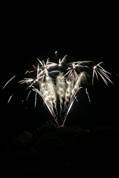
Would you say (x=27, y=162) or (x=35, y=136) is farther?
(x=35, y=136)

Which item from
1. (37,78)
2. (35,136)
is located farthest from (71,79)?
(35,136)

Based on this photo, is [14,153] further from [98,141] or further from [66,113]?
[66,113]

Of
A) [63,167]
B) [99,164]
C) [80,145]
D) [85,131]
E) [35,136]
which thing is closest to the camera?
[99,164]

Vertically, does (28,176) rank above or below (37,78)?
below

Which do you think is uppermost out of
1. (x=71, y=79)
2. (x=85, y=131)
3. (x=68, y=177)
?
(x=71, y=79)

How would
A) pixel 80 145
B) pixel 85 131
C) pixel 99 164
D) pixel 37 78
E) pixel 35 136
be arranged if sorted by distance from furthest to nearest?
pixel 37 78 < pixel 35 136 < pixel 85 131 < pixel 80 145 < pixel 99 164

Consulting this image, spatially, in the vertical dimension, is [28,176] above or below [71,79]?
below

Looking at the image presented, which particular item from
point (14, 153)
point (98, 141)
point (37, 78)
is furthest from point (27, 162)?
point (37, 78)

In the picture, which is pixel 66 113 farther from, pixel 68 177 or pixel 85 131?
pixel 68 177

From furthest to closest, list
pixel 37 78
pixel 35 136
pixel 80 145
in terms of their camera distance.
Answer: pixel 37 78
pixel 35 136
pixel 80 145
